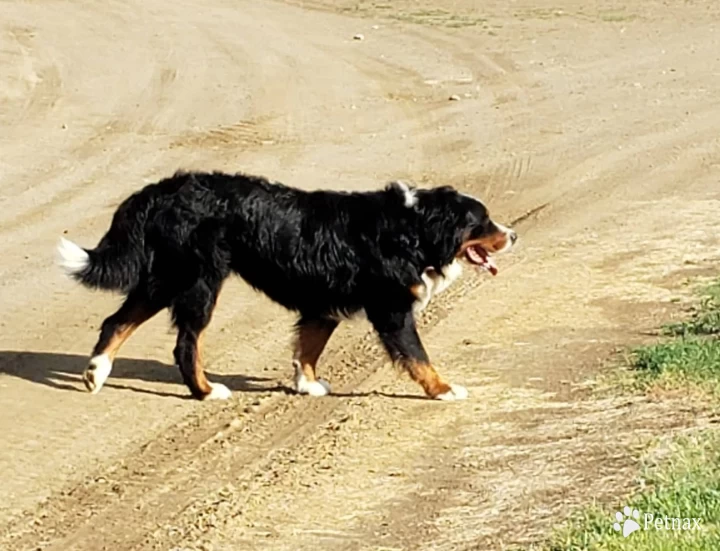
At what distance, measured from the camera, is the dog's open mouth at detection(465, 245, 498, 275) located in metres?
8.52

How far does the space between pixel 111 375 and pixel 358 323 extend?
4.96 ft

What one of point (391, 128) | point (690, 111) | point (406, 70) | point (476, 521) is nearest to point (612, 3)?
point (406, 70)

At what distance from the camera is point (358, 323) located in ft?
31.0

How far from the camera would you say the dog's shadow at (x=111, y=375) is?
8695 millimetres

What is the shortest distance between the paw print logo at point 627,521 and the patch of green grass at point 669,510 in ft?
0.06

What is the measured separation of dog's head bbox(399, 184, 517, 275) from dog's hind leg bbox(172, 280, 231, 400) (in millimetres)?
1139

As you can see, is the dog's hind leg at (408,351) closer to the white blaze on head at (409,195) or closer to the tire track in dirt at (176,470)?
the tire track in dirt at (176,470)

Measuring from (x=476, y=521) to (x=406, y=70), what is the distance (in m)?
14.2

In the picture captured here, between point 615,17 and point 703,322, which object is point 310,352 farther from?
point 615,17

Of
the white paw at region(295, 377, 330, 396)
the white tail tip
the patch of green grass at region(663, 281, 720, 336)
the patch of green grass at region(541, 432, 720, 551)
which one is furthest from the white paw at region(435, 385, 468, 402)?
the white tail tip

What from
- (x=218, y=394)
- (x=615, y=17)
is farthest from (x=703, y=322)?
(x=615, y=17)

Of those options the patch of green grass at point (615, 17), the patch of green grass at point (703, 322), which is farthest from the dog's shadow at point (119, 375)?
the patch of green grass at point (615, 17)

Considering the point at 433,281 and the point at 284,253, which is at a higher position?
the point at 284,253

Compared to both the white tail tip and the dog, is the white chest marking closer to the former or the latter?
the dog
